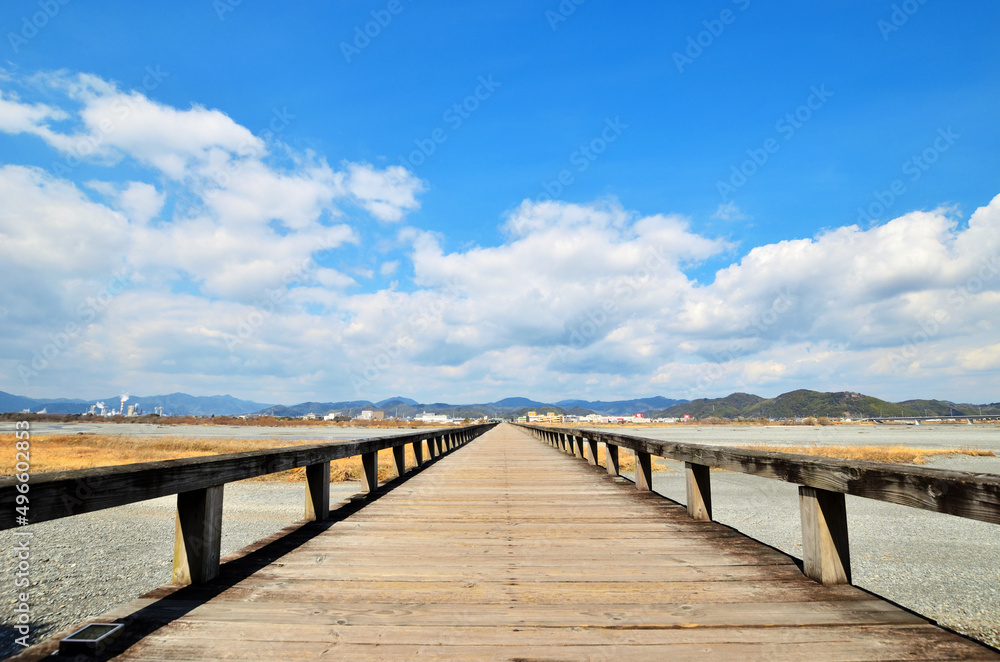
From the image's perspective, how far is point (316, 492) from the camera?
5090 millimetres

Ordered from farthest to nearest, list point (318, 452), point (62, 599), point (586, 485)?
point (586, 485) < point (62, 599) < point (318, 452)

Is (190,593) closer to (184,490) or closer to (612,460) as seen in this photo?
(184,490)

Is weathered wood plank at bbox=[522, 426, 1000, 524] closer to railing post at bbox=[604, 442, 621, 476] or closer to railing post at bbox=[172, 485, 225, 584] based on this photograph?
railing post at bbox=[172, 485, 225, 584]

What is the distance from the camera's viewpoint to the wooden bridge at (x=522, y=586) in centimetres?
233

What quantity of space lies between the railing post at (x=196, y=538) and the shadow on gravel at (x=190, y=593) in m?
0.07

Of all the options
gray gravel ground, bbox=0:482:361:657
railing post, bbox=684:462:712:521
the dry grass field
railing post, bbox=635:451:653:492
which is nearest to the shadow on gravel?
gray gravel ground, bbox=0:482:361:657

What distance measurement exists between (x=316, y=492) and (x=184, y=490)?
2259mm

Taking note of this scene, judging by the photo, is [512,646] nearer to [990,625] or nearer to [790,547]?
[990,625]

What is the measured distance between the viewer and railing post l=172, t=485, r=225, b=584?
3139 millimetres

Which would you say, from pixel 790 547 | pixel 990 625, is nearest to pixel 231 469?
pixel 990 625

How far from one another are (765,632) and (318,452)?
3939 mm

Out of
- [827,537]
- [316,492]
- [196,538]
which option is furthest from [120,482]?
[827,537]

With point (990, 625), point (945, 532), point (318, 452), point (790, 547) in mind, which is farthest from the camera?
point (945, 532)

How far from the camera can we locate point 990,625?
605cm
